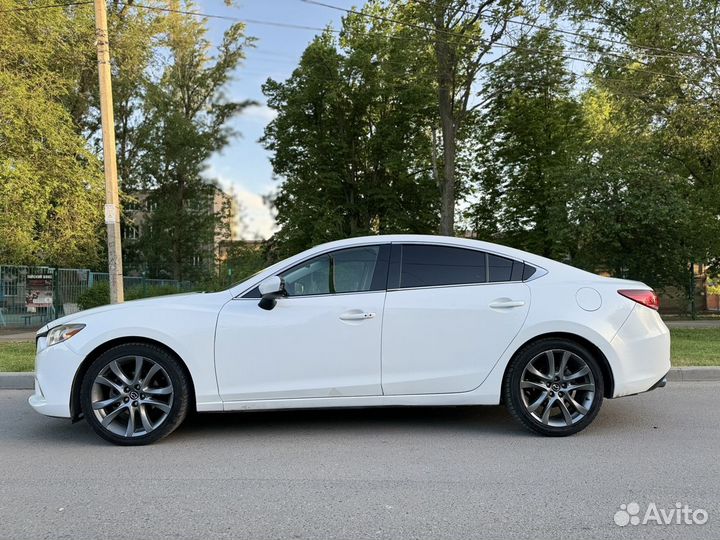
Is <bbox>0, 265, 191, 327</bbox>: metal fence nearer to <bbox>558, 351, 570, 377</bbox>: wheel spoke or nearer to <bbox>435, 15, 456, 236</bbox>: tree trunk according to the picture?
<bbox>435, 15, 456, 236</bbox>: tree trunk

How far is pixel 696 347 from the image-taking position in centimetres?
955

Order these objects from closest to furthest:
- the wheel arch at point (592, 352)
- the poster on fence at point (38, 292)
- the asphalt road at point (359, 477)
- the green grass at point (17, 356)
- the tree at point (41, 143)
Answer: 1. the asphalt road at point (359, 477)
2. the wheel arch at point (592, 352)
3. the green grass at point (17, 356)
4. the tree at point (41, 143)
5. the poster on fence at point (38, 292)

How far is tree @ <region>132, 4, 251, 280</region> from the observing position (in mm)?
34000

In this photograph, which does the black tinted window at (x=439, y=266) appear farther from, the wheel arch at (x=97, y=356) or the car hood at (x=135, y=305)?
the wheel arch at (x=97, y=356)

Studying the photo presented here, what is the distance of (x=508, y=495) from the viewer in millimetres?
3414

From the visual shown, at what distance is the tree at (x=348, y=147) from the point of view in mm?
25094

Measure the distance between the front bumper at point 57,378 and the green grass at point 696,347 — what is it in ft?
24.3

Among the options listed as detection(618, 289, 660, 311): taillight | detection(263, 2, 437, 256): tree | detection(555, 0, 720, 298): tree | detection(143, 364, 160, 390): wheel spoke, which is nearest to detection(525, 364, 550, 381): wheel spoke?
detection(618, 289, 660, 311): taillight

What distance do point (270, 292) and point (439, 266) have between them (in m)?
1.48

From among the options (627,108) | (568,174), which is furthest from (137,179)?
(627,108)

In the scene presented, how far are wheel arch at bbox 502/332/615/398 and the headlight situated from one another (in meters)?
3.57

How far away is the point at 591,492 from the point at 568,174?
15.3 m

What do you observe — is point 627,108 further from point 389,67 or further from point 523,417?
point 523,417

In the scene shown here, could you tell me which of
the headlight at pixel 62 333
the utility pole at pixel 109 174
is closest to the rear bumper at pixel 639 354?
the headlight at pixel 62 333
